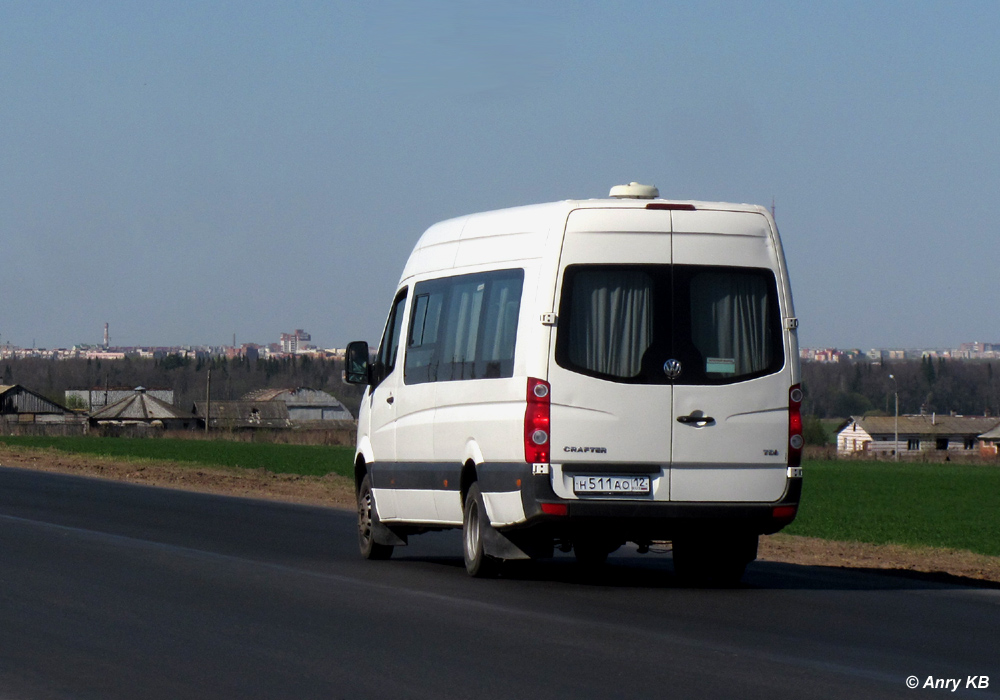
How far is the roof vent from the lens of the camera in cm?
1156

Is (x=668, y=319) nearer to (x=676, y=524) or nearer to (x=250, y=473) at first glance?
(x=676, y=524)

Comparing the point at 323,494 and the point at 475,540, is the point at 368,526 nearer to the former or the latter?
the point at 475,540

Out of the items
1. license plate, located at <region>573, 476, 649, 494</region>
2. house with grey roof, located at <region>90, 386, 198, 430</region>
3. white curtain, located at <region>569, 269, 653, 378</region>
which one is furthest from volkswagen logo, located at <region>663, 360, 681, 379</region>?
house with grey roof, located at <region>90, 386, 198, 430</region>

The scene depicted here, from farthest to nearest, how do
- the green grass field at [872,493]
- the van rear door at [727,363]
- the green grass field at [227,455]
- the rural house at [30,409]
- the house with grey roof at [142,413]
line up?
1. the rural house at [30,409]
2. the house with grey roof at [142,413]
3. the green grass field at [227,455]
4. the green grass field at [872,493]
5. the van rear door at [727,363]

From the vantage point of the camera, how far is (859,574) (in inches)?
536

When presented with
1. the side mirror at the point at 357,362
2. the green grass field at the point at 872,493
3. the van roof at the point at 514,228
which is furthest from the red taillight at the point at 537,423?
the green grass field at the point at 872,493

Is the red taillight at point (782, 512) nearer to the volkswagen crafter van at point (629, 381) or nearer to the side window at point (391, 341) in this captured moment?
the volkswagen crafter van at point (629, 381)

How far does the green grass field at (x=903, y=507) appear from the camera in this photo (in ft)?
77.6

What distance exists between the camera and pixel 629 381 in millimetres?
10961

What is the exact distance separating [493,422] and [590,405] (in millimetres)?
848

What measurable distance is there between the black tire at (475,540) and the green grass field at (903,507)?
11.2 meters

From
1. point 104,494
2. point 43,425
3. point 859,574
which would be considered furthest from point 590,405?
point 43,425

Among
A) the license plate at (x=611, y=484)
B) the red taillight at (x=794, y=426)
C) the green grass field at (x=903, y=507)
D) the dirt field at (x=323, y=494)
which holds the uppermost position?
the red taillight at (x=794, y=426)

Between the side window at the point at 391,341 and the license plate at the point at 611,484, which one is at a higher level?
the side window at the point at 391,341
